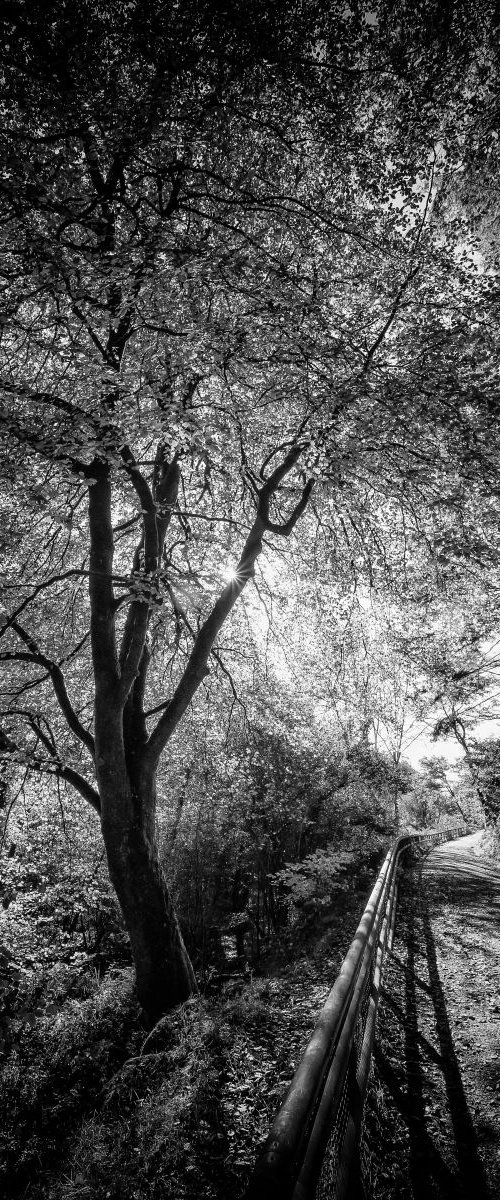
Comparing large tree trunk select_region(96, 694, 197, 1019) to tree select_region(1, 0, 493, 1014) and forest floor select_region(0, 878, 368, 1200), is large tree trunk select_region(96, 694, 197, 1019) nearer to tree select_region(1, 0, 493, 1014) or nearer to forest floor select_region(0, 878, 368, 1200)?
tree select_region(1, 0, 493, 1014)

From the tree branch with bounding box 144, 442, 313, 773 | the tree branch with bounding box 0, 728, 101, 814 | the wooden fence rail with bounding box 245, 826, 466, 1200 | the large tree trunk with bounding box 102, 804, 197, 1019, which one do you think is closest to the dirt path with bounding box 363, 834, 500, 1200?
the wooden fence rail with bounding box 245, 826, 466, 1200

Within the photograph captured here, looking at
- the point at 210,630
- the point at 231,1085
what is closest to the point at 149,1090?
the point at 231,1085

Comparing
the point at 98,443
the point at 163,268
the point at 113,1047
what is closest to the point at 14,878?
the point at 113,1047

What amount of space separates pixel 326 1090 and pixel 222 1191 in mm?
1324

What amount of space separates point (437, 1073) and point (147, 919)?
12.1 ft

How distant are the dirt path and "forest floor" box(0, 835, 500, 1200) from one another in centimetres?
1

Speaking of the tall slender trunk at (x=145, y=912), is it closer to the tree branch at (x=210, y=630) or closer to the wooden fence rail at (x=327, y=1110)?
the tree branch at (x=210, y=630)

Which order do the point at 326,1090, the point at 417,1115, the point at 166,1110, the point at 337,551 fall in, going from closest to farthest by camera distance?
Result: the point at 326,1090 < the point at 417,1115 < the point at 166,1110 < the point at 337,551

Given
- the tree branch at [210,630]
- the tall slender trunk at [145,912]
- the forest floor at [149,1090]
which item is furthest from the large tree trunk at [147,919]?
the tree branch at [210,630]

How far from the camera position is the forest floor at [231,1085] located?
10.5ft

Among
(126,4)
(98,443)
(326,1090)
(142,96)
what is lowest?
(326,1090)

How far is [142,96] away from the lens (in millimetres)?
5375

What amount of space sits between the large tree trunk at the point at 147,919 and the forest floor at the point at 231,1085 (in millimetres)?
411

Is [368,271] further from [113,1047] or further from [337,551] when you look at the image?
[113,1047]
